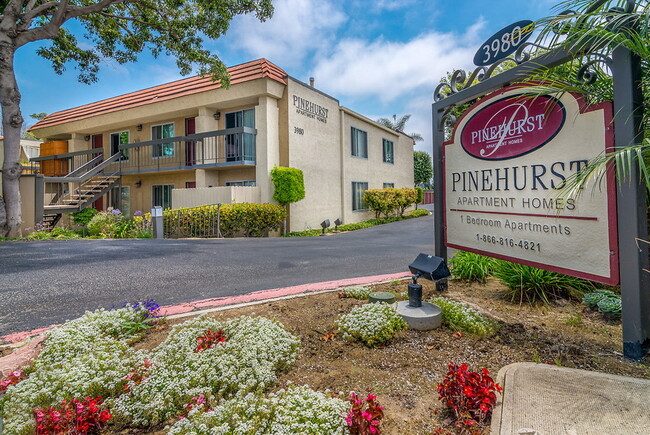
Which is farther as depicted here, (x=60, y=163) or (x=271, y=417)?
(x=60, y=163)

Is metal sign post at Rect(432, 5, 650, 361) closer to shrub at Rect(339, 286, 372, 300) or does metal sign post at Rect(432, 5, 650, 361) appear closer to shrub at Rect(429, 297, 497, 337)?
shrub at Rect(429, 297, 497, 337)

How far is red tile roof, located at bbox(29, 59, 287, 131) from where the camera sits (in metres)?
15.4

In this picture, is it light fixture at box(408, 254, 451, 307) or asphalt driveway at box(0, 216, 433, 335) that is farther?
asphalt driveway at box(0, 216, 433, 335)

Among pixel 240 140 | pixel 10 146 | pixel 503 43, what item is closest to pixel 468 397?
pixel 503 43

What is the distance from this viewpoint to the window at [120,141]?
65.8ft

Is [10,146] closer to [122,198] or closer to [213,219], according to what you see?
[213,219]

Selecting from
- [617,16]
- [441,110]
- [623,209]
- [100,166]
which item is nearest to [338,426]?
[623,209]

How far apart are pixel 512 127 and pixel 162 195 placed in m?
19.3

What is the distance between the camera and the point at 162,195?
19.3m

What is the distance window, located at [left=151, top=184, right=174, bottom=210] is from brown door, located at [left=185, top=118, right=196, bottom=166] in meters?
2.45

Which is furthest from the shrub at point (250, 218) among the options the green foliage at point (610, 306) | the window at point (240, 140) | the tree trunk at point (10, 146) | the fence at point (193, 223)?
the green foliage at point (610, 306)

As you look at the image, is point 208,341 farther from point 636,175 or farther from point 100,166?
point 100,166

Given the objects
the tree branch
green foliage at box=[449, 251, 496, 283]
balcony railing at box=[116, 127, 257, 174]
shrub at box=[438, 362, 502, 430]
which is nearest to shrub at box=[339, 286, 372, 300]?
green foliage at box=[449, 251, 496, 283]

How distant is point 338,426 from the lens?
1936 millimetres
